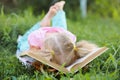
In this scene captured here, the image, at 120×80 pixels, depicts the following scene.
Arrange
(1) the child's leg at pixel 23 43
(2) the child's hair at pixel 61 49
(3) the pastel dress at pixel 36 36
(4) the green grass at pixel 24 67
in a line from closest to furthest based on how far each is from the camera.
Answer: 1. (4) the green grass at pixel 24 67
2. (2) the child's hair at pixel 61 49
3. (3) the pastel dress at pixel 36 36
4. (1) the child's leg at pixel 23 43

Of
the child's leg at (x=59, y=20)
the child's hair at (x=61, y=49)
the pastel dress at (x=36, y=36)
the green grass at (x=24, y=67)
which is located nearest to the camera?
the green grass at (x=24, y=67)

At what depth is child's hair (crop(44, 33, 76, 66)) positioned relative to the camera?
3.46 metres

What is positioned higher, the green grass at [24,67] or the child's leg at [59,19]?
the child's leg at [59,19]

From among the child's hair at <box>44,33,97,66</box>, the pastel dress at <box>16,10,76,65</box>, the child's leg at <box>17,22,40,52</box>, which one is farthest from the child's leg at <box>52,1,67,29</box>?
the child's hair at <box>44,33,97,66</box>

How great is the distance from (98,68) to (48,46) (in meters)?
0.44

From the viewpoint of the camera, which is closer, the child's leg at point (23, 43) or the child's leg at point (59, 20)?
the child's leg at point (23, 43)

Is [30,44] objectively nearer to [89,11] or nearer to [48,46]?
[48,46]

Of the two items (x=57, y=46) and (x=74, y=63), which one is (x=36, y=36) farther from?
(x=74, y=63)

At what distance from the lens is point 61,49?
136 inches

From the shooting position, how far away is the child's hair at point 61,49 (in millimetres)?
3457

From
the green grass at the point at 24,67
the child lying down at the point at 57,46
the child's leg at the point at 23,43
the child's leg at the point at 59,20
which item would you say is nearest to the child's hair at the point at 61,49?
the child lying down at the point at 57,46

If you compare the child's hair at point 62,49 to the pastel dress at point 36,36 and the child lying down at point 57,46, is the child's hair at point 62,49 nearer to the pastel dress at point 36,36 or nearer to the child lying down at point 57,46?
the child lying down at point 57,46

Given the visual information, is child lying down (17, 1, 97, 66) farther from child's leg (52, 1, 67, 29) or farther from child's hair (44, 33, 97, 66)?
child's leg (52, 1, 67, 29)

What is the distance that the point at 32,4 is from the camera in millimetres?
7145
